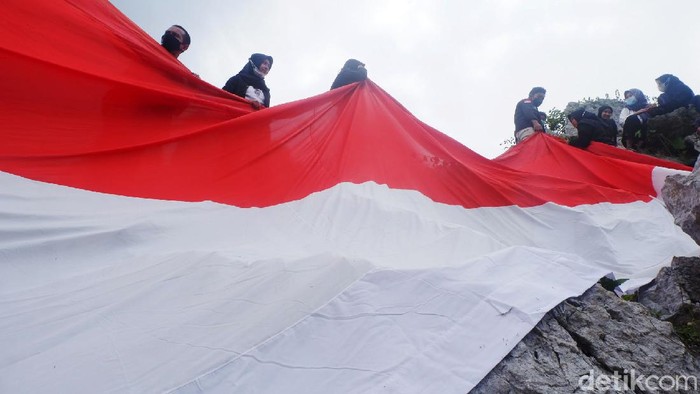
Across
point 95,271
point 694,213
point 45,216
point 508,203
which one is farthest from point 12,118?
point 694,213

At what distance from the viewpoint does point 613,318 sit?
2.51m

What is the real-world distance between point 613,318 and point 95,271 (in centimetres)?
276

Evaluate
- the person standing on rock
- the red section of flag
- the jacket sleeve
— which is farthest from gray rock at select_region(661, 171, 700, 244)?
the jacket sleeve

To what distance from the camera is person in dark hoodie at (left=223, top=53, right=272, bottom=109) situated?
4.71m

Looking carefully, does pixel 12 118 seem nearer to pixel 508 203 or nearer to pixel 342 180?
pixel 342 180

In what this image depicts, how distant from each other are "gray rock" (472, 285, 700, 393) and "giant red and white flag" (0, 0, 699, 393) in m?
0.09

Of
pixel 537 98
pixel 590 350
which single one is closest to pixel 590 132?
pixel 537 98

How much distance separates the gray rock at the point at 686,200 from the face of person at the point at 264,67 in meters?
3.89

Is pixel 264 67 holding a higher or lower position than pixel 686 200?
higher

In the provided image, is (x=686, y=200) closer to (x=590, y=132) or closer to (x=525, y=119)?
(x=590, y=132)

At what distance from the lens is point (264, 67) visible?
16.3 feet

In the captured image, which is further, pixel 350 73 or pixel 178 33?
pixel 350 73

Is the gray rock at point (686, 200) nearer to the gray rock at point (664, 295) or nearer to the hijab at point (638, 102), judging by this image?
the gray rock at point (664, 295)

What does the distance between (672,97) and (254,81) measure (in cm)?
717
